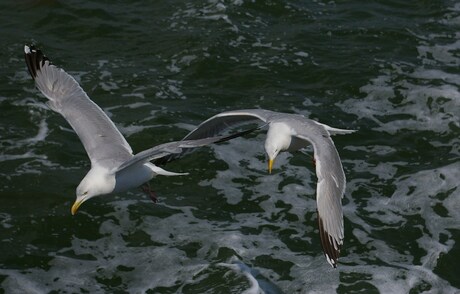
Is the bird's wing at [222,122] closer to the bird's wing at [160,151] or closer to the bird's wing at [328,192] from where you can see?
the bird's wing at [328,192]

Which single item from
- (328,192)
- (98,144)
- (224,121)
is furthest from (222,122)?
(328,192)

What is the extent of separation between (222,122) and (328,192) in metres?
1.73

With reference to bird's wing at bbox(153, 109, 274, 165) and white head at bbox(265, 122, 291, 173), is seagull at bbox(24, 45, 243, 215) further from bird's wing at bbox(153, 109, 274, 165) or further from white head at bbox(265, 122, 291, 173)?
white head at bbox(265, 122, 291, 173)

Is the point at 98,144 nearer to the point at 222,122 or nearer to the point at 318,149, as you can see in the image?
the point at 222,122

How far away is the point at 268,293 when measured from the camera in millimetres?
7762

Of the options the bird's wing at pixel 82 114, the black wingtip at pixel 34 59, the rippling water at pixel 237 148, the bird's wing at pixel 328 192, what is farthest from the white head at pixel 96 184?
the black wingtip at pixel 34 59

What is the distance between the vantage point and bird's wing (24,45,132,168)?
7.69 m

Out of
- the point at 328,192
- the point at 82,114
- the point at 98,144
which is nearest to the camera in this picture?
the point at 328,192

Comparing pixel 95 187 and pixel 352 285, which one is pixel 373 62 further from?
pixel 95 187

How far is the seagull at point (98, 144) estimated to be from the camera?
6.97m

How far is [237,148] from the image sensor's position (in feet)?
33.1

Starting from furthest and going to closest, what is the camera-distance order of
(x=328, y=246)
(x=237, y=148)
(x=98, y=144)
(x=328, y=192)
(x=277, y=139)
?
(x=237, y=148)
(x=98, y=144)
(x=277, y=139)
(x=328, y=192)
(x=328, y=246)

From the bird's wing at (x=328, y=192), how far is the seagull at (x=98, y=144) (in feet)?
2.67

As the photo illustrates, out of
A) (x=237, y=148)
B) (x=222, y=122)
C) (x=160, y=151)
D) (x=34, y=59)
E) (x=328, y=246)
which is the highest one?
(x=34, y=59)
